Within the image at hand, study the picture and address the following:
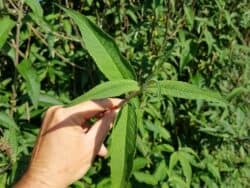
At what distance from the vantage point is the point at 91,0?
2896 millimetres

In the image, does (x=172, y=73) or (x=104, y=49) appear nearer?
(x=104, y=49)

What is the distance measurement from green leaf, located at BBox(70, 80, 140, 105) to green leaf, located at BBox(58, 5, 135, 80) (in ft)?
0.11

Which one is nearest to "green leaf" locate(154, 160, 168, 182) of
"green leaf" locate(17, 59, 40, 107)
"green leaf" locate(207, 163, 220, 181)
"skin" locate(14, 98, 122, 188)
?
"green leaf" locate(207, 163, 220, 181)

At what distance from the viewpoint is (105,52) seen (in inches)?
Answer: 49.1

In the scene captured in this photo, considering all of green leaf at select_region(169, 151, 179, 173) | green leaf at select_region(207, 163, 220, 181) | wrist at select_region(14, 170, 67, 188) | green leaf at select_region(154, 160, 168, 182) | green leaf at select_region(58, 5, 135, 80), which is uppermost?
green leaf at select_region(58, 5, 135, 80)

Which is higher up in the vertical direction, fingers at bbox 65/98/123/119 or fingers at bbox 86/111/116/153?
fingers at bbox 65/98/123/119

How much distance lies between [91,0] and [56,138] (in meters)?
1.60

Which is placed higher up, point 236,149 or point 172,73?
point 172,73

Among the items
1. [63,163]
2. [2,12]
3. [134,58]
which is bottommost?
[63,163]

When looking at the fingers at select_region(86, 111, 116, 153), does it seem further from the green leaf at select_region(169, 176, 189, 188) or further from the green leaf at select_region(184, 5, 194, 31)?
the green leaf at select_region(184, 5, 194, 31)

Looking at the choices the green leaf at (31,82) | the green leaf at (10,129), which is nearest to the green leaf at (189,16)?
the green leaf at (31,82)

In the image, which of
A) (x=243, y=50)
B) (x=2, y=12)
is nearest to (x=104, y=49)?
(x=2, y=12)

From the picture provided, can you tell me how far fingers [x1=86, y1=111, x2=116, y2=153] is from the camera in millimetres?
1372

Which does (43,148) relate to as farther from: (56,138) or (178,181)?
(178,181)
